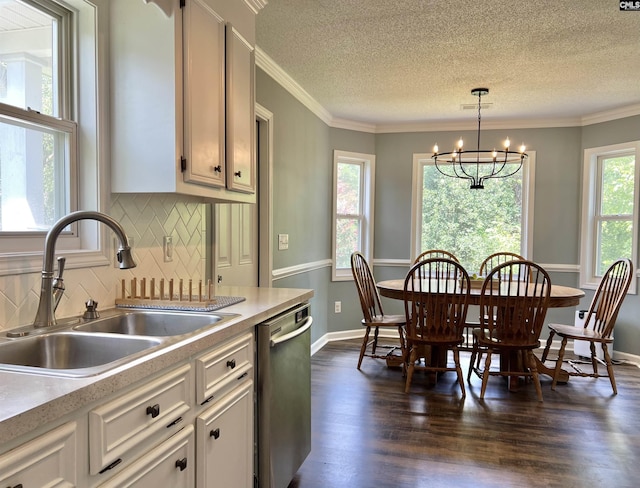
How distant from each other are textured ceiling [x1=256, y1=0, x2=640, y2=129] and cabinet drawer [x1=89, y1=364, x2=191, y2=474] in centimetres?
212

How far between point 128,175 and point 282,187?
2.07m

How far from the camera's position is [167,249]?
2.28 meters

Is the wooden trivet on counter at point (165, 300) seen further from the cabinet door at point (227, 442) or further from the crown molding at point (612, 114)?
the crown molding at point (612, 114)

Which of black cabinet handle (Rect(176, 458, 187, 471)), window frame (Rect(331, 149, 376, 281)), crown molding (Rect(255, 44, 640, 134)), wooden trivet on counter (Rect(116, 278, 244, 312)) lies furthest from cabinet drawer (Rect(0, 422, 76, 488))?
window frame (Rect(331, 149, 376, 281))

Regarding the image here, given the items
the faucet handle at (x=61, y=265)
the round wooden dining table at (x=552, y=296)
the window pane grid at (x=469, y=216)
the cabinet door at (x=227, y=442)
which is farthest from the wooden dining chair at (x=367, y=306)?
the faucet handle at (x=61, y=265)

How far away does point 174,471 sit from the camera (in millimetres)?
1287

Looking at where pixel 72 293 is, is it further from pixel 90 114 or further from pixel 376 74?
pixel 376 74

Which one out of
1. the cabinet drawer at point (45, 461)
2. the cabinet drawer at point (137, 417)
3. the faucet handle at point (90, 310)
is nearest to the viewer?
the cabinet drawer at point (45, 461)

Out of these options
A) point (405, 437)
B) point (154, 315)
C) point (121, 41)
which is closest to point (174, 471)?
point (154, 315)

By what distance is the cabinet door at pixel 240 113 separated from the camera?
7.26 feet

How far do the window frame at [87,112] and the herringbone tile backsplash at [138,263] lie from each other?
0.26ft

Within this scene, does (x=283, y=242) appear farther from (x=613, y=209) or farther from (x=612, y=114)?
(x=612, y=114)

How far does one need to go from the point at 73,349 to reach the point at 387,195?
451cm

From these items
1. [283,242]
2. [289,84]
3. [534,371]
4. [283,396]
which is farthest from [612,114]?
[283,396]
